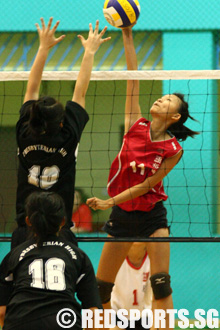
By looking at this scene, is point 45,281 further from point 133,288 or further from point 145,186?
point 133,288

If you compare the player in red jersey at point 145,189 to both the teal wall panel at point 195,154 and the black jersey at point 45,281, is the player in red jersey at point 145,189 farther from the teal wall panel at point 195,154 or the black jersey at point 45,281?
the teal wall panel at point 195,154

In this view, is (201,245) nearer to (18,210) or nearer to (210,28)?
(210,28)

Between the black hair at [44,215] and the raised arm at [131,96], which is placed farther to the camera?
the raised arm at [131,96]

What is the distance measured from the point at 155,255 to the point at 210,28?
2681mm

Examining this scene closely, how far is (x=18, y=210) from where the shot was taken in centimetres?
328

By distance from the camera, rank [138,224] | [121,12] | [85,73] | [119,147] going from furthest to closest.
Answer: [119,147] < [121,12] < [138,224] < [85,73]

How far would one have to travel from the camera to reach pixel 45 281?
8.75 ft

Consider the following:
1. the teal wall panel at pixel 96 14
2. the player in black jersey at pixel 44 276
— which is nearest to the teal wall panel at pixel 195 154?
the teal wall panel at pixel 96 14

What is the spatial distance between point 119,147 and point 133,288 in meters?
1.67

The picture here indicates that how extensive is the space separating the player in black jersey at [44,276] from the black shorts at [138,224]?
1.25 meters

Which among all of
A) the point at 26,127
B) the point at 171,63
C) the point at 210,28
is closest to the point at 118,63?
the point at 171,63

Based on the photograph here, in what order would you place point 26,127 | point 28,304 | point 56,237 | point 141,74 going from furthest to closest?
point 141,74 < point 26,127 < point 56,237 < point 28,304

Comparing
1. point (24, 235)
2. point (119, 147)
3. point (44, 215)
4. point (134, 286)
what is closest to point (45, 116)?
point (44, 215)

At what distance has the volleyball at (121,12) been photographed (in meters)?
4.19
